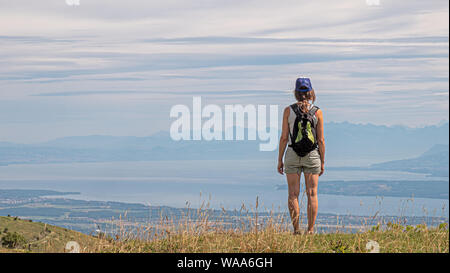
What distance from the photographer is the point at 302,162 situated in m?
9.68

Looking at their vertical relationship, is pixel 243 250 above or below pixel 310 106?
below

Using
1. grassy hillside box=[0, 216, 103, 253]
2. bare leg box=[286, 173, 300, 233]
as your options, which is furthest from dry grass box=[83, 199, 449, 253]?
grassy hillside box=[0, 216, 103, 253]

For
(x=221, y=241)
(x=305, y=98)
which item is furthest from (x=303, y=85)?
(x=221, y=241)

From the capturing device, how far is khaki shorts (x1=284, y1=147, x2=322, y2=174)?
9648 mm

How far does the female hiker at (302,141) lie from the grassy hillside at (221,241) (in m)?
0.92

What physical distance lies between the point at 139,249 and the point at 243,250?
1.60 metres

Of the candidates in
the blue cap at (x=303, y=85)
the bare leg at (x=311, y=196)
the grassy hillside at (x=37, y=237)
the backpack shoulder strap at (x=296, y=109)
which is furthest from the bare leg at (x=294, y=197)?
the grassy hillside at (x=37, y=237)

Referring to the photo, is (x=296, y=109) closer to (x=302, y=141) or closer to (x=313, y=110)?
(x=313, y=110)

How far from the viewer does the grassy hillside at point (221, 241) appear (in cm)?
899

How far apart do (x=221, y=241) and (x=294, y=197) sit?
Answer: 1.42m

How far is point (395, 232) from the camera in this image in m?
11.1

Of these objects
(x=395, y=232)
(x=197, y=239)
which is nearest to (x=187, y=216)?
(x=197, y=239)
